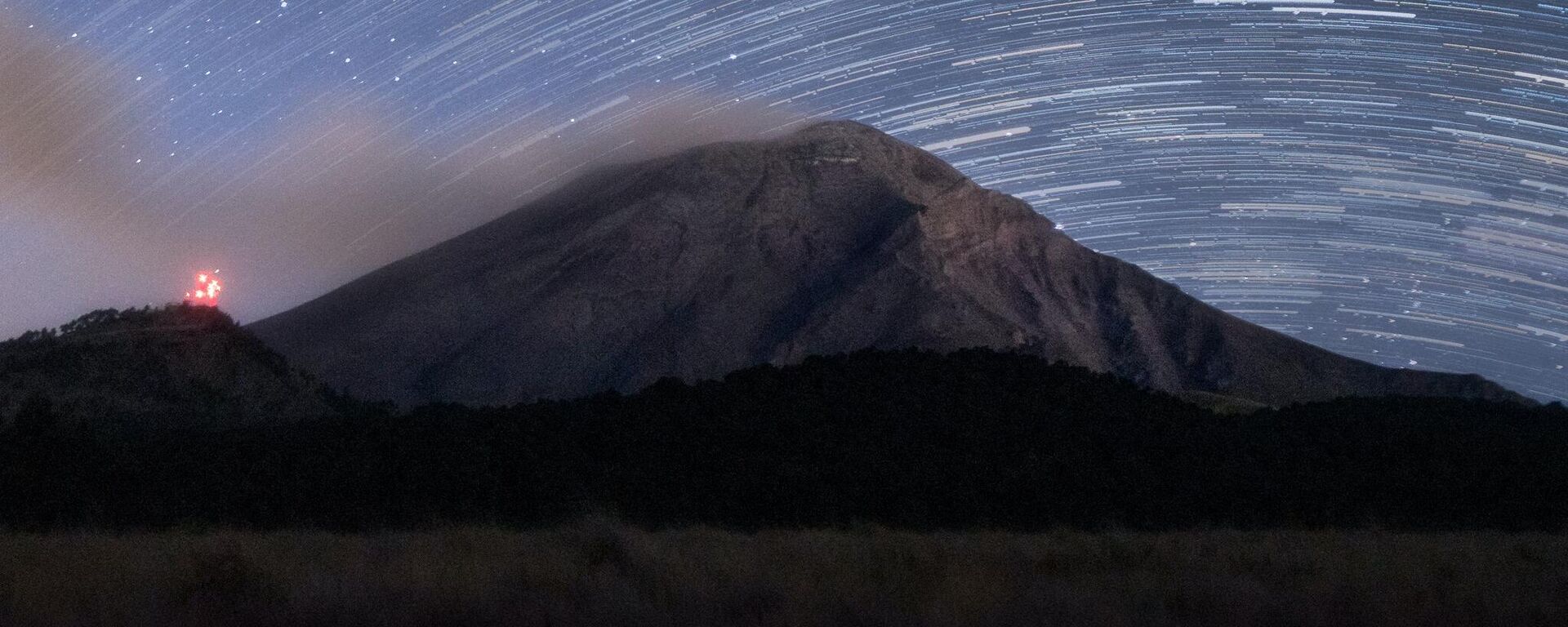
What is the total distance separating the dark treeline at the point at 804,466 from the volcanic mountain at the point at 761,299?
32930mm

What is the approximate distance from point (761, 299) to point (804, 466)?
50.8 m

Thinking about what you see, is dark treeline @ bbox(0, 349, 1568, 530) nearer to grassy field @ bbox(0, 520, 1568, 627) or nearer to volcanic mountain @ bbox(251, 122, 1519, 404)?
grassy field @ bbox(0, 520, 1568, 627)

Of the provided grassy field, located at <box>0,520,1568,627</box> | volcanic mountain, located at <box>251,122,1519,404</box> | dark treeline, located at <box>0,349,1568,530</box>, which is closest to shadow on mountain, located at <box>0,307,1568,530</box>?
dark treeline, located at <box>0,349,1568,530</box>

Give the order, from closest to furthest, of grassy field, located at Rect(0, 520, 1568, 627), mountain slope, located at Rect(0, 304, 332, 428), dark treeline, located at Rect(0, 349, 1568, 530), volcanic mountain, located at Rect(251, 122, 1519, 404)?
grassy field, located at Rect(0, 520, 1568, 627)
dark treeline, located at Rect(0, 349, 1568, 530)
mountain slope, located at Rect(0, 304, 332, 428)
volcanic mountain, located at Rect(251, 122, 1519, 404)

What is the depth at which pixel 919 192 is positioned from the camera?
3297 inches

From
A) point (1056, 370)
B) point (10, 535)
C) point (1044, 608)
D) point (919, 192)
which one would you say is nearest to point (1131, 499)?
point (1056, 370)

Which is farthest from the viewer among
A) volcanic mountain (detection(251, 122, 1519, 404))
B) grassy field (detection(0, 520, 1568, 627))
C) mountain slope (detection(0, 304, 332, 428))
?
volcanic mountain (detection(251, 122, 1519, 404))

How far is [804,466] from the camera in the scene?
1953 cm

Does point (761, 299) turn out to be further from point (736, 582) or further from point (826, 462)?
point (736, 582)

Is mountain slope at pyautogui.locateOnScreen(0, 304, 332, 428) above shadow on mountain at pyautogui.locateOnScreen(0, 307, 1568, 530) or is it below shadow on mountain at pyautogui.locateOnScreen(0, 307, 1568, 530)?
above

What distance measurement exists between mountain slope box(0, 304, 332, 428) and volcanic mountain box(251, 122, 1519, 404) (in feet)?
70.1

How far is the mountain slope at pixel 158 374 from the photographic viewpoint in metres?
29.3

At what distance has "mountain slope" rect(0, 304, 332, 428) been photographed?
29.3 meters

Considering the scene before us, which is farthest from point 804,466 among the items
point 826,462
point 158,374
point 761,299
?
point 761,299
